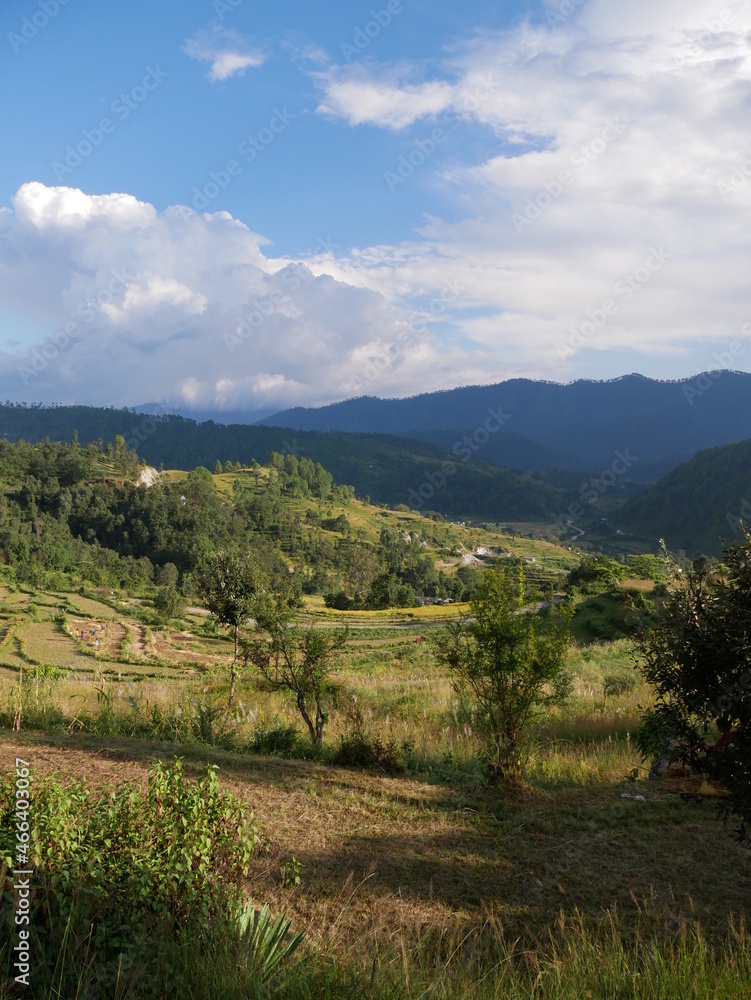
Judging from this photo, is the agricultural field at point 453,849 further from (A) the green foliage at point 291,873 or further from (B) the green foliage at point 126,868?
(B) the green foliage at point 126,868

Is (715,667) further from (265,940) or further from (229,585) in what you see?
(229,585)

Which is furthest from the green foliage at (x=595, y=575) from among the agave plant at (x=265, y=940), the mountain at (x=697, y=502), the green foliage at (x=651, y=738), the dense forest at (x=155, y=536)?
the mountain at (x=697, y=502)

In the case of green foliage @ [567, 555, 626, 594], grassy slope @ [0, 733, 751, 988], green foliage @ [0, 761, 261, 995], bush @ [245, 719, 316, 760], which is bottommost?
green foliage @ [567, 555, 626, 594]

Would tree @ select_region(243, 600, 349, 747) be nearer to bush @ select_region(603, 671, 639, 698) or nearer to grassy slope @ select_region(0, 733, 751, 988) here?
grassy slope @ select_region(0, 733, 751, 988)

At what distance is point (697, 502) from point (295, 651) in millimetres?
177117

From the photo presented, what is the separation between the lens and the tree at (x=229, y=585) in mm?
15438

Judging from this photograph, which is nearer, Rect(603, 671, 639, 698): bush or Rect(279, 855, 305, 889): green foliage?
Rect(279, 855, 305, 889): green foliage

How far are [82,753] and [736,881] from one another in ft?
21.3

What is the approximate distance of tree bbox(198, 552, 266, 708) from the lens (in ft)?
50.6

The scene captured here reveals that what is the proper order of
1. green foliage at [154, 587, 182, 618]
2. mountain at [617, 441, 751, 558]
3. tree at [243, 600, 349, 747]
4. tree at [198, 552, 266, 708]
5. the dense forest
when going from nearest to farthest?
tree at [243, 600, 349, 747] → tree at [198, 552, 266, 708] → green foliage at [154, 587, 182, 618] → the dense forest → mountain at [617, 441, 751, 558]

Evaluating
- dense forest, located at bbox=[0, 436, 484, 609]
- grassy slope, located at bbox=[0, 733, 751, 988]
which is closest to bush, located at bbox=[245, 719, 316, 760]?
grassy slope, located at bbox=[0, 733, 751, 988]

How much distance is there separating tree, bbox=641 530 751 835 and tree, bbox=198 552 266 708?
37.8ft

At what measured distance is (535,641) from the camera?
23.8 feet

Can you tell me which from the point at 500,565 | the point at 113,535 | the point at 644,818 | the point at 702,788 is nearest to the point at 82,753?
the point at 500,565
